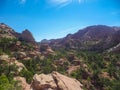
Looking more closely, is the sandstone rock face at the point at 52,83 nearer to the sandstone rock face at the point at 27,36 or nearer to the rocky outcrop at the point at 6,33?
the rocky outcrop at the point at 6,33

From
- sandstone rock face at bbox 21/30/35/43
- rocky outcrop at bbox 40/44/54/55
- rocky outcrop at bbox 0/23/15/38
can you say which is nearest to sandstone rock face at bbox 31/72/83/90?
rocky outcrop at bbox 40/44/54/55

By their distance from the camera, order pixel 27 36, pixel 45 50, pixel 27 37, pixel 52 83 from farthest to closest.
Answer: pixel 27 36 → pixel 27 37 → pixel 45 50 → pixel 52 83

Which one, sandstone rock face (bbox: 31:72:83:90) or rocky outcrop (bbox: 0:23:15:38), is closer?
sandstone rock face (bbox: 31:72:83:90)

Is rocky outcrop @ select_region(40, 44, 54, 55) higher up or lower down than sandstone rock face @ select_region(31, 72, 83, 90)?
higher up

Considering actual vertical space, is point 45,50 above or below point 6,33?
below

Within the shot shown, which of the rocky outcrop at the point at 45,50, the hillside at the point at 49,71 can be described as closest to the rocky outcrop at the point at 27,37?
the hillside at the point at 49,71

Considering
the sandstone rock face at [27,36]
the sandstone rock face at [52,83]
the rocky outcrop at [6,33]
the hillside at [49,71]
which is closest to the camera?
the sandstone rock face at [52,83]

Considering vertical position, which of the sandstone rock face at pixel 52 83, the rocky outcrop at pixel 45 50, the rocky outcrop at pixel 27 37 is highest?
the rocky outcrop at pixel 27 37

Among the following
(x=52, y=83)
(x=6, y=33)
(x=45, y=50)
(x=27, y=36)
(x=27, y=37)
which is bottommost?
(x=52, y=83)

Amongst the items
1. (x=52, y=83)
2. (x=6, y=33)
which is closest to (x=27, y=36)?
(x=6, y=33)

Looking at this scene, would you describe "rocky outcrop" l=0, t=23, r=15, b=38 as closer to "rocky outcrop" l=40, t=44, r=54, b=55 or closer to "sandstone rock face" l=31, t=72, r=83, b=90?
"rocky outcrop" l=40, t=44, r=54, b=55

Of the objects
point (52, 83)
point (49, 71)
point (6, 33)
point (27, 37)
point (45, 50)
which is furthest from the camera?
point (6, 33)

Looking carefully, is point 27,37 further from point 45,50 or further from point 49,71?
point 49,71

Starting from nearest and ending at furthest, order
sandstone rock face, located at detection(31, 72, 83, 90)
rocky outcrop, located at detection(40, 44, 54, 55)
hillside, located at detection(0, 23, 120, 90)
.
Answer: sandstone rock face, located at detection(31, 72, 83, 90), hillside, located at detection(0, 23, 120, 90), rocky outcrop, located at detection(40, 44, 54, 55)
